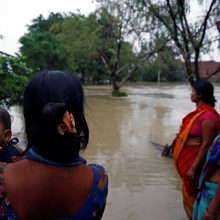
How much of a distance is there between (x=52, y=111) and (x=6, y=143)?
3.46ft

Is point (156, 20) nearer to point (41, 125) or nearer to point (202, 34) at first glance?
point (202, 34)

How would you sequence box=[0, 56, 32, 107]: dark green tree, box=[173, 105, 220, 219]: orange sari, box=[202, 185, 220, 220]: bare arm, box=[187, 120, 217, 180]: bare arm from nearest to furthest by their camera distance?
box=[202, 185, 220, 220]: bare arm → box=[187, 120, 217, 180]: bare arm → box=[173, 105, 220, 219]: orange sari → box=[0, 56, 32, 107]: dark green tree

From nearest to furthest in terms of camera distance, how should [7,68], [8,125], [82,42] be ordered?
[8,125] < [7,68] < [82,42]

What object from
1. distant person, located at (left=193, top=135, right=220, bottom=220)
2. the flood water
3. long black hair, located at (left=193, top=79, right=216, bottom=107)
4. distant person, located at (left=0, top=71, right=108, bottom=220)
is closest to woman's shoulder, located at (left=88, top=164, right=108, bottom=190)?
distant person, located at (left=0, top=71, right=108, bottom=220)

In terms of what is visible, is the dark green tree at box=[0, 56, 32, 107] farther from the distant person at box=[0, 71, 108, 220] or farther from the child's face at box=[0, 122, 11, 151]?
the distant person at box=[0, 71, 108, 220]

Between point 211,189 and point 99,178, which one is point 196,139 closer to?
point 211,189

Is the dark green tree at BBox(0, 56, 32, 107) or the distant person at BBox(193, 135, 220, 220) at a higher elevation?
the dark green tree at BBox(0, 56, 32, 107)

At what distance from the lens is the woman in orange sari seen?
3.03 meters

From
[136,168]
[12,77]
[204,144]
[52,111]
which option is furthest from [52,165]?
[12,77]

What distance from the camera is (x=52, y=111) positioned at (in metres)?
1.22

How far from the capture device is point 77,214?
1.28m

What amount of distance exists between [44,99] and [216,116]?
2151mm

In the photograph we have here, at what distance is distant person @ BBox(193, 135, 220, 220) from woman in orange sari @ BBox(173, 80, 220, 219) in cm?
91

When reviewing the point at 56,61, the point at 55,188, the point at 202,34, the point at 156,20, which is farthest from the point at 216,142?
the point at 56,61
